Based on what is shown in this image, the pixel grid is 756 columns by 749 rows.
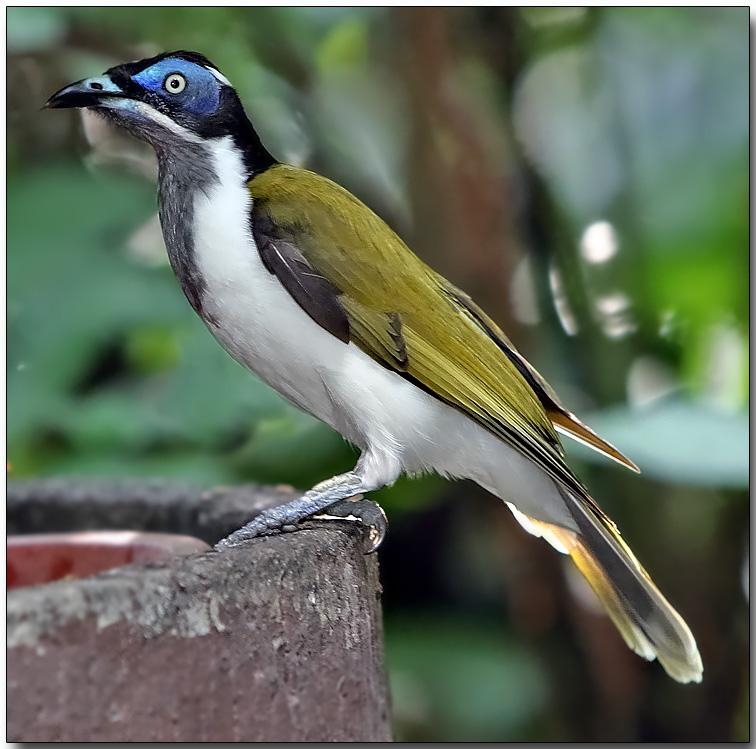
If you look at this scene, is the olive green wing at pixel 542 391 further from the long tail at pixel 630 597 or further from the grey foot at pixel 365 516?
the grey foot at pixel 365 516

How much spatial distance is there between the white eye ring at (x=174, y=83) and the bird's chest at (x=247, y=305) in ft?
0.51

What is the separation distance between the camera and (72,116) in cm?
179

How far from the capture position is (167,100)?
1354 millimetres

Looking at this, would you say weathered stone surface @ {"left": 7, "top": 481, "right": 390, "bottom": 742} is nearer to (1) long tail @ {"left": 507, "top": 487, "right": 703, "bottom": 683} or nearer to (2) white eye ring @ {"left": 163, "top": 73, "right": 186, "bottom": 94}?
(1) long tail @ {"left": 507, "top": 487, "right": 703, "bottom": 683}

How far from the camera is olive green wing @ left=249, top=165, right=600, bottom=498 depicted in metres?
1.31

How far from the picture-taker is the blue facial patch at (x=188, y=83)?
1.33 meters

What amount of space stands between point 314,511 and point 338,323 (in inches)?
9.6

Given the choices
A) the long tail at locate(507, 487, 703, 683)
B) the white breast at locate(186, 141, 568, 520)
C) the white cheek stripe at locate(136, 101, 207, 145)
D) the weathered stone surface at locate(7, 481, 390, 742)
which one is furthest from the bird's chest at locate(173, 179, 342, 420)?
the long tail at locate(507, 487, 703, 683)

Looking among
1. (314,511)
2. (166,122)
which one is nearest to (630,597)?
(314,511)

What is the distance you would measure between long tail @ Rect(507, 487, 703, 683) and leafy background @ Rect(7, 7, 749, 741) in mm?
199

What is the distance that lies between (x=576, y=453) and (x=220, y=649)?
1003 millimetres

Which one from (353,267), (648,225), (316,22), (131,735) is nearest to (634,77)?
(648,225)

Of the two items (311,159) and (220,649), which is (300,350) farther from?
(311,159)

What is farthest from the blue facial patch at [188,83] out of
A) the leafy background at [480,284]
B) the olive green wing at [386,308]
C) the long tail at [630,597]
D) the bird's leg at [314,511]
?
the long tail at [630,597]
